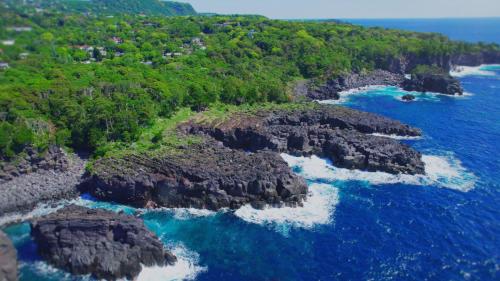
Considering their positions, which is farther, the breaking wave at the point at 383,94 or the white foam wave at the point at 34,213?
the breaking wave at the point at 383,94

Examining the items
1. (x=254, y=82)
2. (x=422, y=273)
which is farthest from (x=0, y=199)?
(x=254, y=82)

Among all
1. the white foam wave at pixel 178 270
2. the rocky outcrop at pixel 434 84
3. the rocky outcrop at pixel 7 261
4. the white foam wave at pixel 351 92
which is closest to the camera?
the rocky outcrop at pixel 7 261

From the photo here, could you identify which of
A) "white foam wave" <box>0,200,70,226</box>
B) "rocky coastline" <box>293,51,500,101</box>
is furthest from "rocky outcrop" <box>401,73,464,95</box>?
"white foam wave" <box>0,200,70,226</box>

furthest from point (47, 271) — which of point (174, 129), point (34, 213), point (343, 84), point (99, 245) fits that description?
point (343, 84)

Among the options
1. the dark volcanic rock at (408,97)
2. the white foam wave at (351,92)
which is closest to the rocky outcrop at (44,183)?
the white foam wave at (351,92)

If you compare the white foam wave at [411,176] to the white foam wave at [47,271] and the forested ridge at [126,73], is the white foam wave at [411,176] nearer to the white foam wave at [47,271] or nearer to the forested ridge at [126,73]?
the forested ridge at [126,73]
